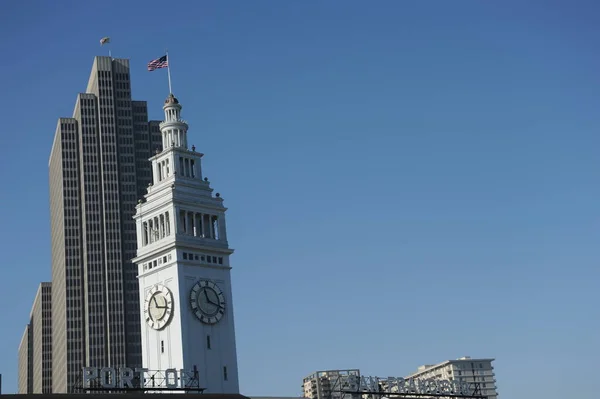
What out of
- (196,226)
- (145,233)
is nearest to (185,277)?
(196,226)

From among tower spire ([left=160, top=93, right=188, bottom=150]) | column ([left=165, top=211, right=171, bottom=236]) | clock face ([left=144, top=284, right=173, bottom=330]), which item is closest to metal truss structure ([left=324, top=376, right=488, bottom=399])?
clock face ([left=144, top=284, right=173, bottom=330])

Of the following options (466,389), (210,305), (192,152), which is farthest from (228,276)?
(466,389)

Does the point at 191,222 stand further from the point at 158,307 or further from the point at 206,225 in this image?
the point at 158,307

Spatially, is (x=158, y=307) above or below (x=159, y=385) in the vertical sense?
above

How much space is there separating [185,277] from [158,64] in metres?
33.6

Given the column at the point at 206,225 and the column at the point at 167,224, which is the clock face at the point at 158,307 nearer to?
the column at the point at 167,224

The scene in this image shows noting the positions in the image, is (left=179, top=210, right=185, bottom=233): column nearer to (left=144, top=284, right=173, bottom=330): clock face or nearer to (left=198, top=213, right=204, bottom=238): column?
(left=198, top=213, right=204, bottom=238): column

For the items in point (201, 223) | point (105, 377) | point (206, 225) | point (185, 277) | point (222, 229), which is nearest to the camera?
point (105, 377)

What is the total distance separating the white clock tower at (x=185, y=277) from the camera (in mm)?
122188

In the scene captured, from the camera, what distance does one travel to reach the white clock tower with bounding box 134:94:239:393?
401 ft

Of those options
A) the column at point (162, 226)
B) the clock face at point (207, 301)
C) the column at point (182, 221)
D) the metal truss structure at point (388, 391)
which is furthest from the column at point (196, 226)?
the metal truss structure at point (388, 391)

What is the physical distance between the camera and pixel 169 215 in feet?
418

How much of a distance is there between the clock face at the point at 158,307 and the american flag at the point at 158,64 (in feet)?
106

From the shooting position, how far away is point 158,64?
469 ft
